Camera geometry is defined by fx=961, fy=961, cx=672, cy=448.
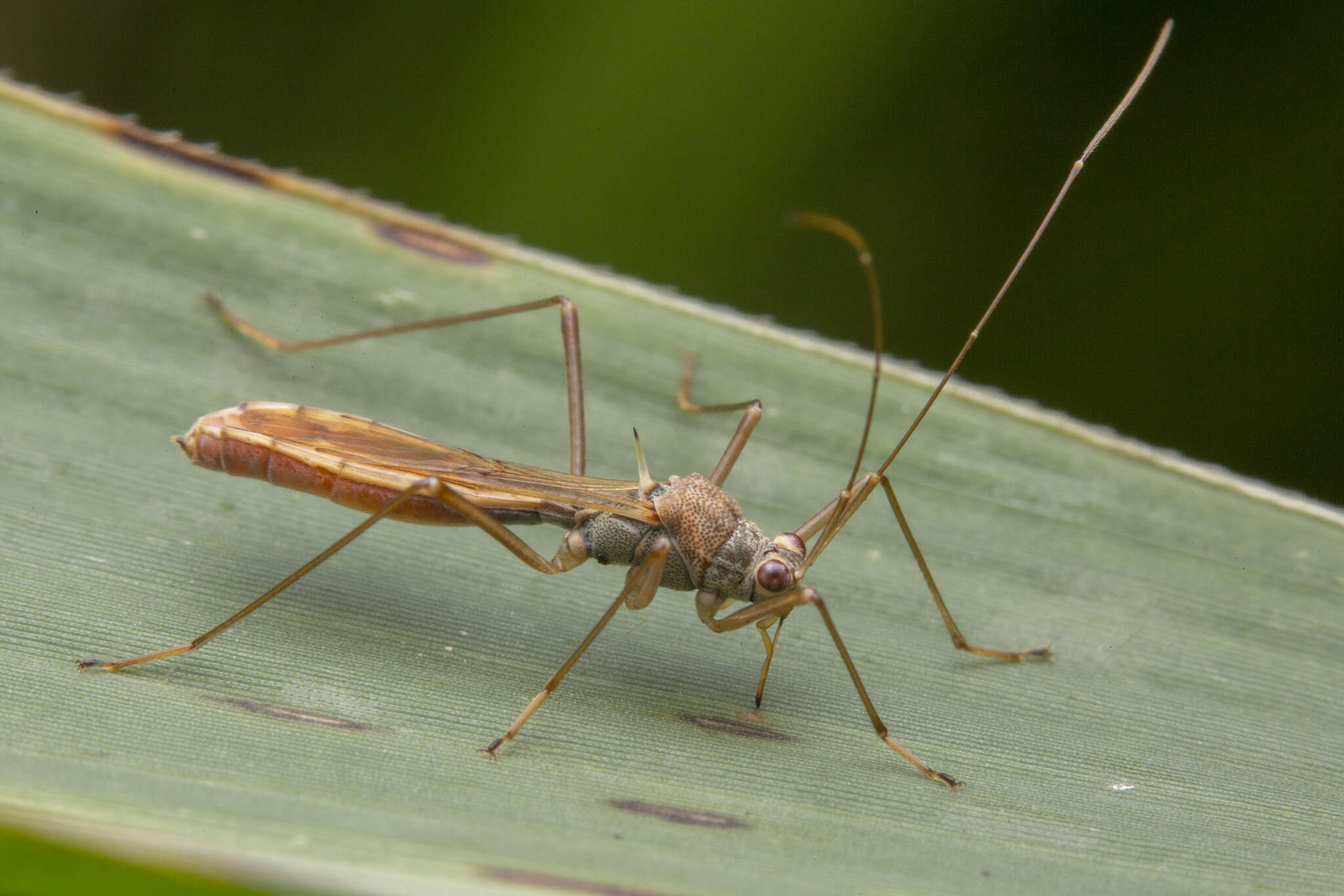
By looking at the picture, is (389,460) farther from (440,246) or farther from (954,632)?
(954,632)

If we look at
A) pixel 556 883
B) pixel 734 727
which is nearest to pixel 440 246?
pixel 734 727

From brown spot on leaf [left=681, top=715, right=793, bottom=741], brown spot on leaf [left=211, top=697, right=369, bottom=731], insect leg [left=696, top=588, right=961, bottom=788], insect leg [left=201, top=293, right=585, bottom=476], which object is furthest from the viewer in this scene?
insect leg [left=201, top=293, right=585, bottom=476]

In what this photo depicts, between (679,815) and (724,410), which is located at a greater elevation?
(724,410)

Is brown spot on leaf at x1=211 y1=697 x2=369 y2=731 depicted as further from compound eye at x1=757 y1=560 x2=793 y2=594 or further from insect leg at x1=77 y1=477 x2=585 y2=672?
compound eye at x1=757 y1=560 x2=793 y2=594

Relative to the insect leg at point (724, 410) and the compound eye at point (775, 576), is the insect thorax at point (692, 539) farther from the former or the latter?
the insect leg at point (724, 410)

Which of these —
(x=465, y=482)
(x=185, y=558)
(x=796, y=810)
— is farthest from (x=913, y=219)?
(x=185, y=558)

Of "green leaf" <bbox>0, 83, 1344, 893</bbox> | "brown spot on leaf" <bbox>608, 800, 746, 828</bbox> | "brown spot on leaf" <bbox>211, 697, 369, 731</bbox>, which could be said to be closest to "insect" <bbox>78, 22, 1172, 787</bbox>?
"green leaf" <bbox>0, 83, 1344, 893</bbox>

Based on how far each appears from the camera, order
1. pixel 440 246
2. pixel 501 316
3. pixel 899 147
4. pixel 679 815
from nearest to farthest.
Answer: pixel 679 815
pixel 501 316
pixel 440 246
pixel 899 147

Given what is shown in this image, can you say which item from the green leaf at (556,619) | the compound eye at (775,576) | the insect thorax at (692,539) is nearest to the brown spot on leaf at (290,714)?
the green leaf at (556,619)
